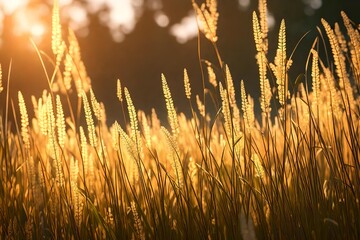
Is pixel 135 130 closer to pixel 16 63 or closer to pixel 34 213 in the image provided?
pixel 34 213

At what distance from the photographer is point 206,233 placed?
5.55 ft

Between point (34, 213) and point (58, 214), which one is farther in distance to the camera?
point (34, 213)

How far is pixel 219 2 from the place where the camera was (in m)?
18.1

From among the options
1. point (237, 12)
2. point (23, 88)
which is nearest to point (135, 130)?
point (23, 88)

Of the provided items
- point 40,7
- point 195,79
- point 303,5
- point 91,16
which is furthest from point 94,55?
point 303,5

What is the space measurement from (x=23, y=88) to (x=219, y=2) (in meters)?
7.35

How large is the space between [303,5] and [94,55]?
736 cm

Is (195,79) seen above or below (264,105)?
above

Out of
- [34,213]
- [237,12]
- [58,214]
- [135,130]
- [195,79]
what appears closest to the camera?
[135,130]

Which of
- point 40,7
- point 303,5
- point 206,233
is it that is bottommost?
point 206,233

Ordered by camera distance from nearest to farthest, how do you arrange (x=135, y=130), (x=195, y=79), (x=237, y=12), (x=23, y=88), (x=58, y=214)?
(x=135, y=130)
(x=58, y=214)
(x=23, y=88)
(x=237, y=12)
(x=195, y=79)

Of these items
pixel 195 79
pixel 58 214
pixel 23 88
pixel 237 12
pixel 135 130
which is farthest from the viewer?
pixel 195 79

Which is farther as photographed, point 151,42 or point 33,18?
point 151,42

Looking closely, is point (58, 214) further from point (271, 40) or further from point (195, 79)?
point (195, 79)
